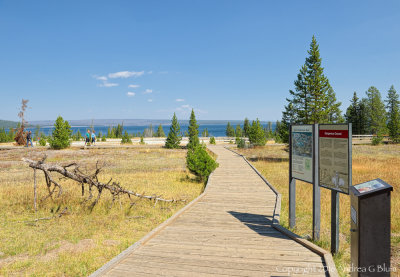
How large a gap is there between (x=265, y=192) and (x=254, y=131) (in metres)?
29.6

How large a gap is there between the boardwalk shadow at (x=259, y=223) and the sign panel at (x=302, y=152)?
136cm

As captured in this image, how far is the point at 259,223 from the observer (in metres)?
5.99

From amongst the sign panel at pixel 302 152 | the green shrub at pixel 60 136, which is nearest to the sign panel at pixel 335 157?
the sign panel at pixel 302 152

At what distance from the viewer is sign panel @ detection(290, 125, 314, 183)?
16.8 feet

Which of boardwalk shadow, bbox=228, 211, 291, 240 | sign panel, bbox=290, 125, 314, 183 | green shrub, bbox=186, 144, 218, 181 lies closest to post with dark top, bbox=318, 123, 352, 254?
sign panel, bbox=290, 125, 314, 183

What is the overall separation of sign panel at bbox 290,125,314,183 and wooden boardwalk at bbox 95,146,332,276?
1437 mm

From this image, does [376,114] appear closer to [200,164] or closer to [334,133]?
[200,164]

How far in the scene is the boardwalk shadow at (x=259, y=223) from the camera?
17.5 feet

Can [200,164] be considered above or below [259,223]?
above

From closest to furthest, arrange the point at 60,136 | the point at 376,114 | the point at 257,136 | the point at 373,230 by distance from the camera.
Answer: the point at 373,230
the point at 60,136
the point at 257,136
the point at 376,114

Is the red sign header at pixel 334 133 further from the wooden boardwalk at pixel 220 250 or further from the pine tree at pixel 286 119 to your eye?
the pine tree at pixel 286 119

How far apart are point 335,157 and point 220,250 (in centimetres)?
279

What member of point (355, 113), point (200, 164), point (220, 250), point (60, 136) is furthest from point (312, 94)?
point (355, 113)

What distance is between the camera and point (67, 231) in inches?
253
